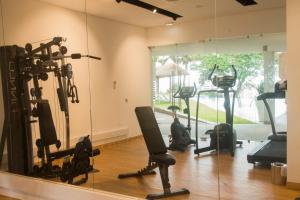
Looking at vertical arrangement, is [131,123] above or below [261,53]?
below

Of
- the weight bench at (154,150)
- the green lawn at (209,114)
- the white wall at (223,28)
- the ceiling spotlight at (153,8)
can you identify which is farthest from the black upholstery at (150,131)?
the ceiling spotlight at (153,8)

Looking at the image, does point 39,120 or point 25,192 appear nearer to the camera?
point 25,192

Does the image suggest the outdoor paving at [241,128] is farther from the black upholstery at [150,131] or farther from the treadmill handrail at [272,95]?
the treadmill handrail at [272,95]

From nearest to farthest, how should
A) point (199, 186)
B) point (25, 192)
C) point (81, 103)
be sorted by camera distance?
1. point (199, 186)
2. point (25, 192)
3. point (81, 103)

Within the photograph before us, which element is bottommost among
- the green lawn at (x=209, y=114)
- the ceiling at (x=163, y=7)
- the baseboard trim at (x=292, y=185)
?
the baseboard trim at (x=292, y=185)

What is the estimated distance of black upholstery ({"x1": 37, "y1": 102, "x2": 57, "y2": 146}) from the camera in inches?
164

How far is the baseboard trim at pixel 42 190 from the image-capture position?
309cm

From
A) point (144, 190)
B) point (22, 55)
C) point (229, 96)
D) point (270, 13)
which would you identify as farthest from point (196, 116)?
point (22, 55)

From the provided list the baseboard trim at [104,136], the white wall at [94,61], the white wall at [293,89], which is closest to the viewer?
the white wall at [293,89]

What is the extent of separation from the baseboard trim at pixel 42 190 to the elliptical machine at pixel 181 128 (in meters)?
0.86

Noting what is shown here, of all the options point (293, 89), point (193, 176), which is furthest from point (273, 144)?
point (193, 176)

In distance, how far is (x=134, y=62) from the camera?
3826 millimetres

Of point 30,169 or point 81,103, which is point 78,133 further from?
point 30,169

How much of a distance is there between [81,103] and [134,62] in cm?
93
